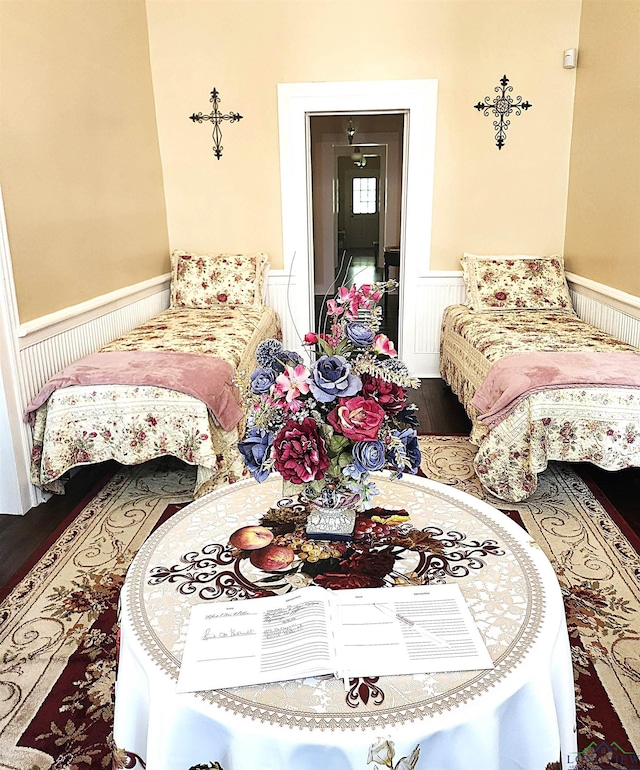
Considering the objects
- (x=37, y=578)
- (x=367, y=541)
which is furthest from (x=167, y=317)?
(x=367, y=541)

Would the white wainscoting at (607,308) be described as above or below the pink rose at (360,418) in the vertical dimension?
below

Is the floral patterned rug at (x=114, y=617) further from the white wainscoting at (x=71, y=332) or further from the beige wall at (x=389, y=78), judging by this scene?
the beige wall at (x=389, y=78)

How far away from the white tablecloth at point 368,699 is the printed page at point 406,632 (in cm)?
2

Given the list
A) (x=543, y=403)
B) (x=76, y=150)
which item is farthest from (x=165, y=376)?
(x=543, y=403)

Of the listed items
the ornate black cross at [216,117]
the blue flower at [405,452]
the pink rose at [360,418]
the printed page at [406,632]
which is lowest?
the printed page at [406,632]

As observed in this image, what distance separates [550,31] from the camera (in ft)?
14.2

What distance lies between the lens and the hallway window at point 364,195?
1327 centimetres

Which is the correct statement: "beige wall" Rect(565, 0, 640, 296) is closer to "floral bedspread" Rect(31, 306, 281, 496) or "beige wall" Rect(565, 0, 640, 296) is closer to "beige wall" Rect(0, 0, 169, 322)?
"floral bedspread" Rect(31, 306, 281, 496)

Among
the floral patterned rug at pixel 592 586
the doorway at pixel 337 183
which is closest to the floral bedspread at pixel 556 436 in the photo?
the floral patterned rug at pixel 592 586

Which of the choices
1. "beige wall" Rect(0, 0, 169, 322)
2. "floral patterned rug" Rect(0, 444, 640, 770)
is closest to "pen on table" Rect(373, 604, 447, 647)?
"floral patterned rug" Rect(0, 444, 640, 770)

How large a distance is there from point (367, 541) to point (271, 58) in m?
4.10

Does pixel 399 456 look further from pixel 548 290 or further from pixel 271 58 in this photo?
pixel 271 58

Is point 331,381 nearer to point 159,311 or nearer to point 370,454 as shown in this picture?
point 370,454

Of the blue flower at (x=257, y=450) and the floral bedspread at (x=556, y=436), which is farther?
the floral bedspread at (x=556, y=436)
